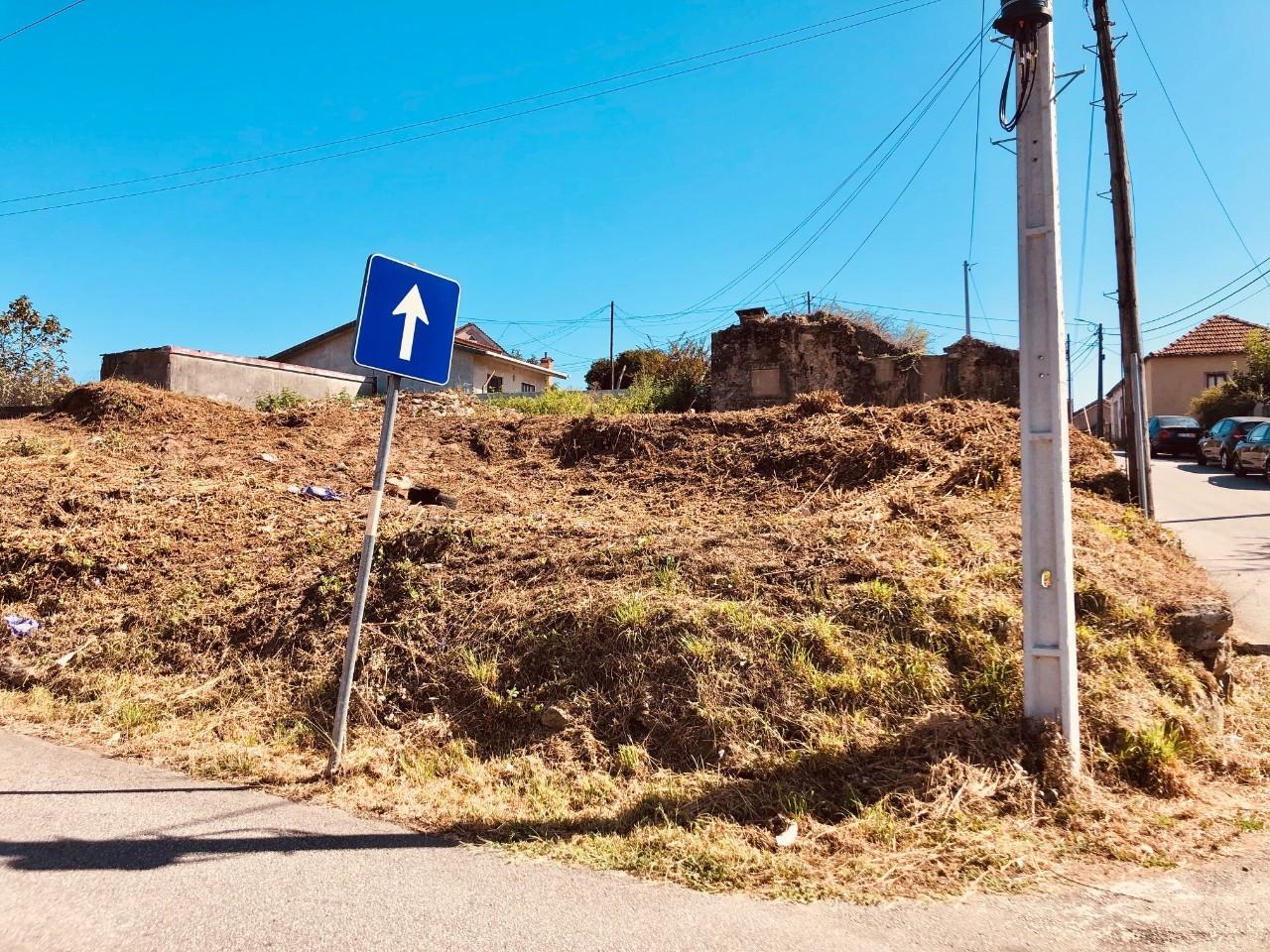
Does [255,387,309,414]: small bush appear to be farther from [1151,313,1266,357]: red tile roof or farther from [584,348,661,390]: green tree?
[1151,313,1266,357]: red tile roof

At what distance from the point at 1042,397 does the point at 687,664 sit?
2.48 metres

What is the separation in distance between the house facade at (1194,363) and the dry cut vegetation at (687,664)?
127 ft

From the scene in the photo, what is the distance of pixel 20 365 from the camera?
126 ft

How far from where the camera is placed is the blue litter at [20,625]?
6457mm

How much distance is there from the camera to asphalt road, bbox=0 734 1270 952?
9.43 ft

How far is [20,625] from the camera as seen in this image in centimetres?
652

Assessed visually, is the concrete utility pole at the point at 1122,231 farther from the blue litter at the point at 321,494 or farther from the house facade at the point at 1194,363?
the house facade at the point at 1194,363

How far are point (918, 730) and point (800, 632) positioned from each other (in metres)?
0.92

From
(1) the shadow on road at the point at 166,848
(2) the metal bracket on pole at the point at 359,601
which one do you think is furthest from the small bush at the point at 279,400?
(1) the shadow on road at the point at 166,848

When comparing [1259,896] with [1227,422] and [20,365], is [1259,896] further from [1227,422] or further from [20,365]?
[20,365]

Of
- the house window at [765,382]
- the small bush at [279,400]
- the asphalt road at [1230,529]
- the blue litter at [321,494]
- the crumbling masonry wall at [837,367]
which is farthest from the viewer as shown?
the small bush at [279,400]

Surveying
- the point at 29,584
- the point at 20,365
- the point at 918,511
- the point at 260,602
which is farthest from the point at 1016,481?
the point at 20,365

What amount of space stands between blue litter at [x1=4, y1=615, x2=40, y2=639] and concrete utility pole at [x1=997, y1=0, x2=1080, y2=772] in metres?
7.31

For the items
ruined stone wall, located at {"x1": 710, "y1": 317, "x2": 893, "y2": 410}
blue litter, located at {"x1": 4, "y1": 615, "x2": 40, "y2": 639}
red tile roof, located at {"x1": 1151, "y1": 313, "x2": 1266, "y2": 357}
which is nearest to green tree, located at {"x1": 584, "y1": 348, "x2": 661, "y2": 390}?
ruined stone wall, located at {"x1": 710, "y1": 317, "x2": 893, "y2": 410}
